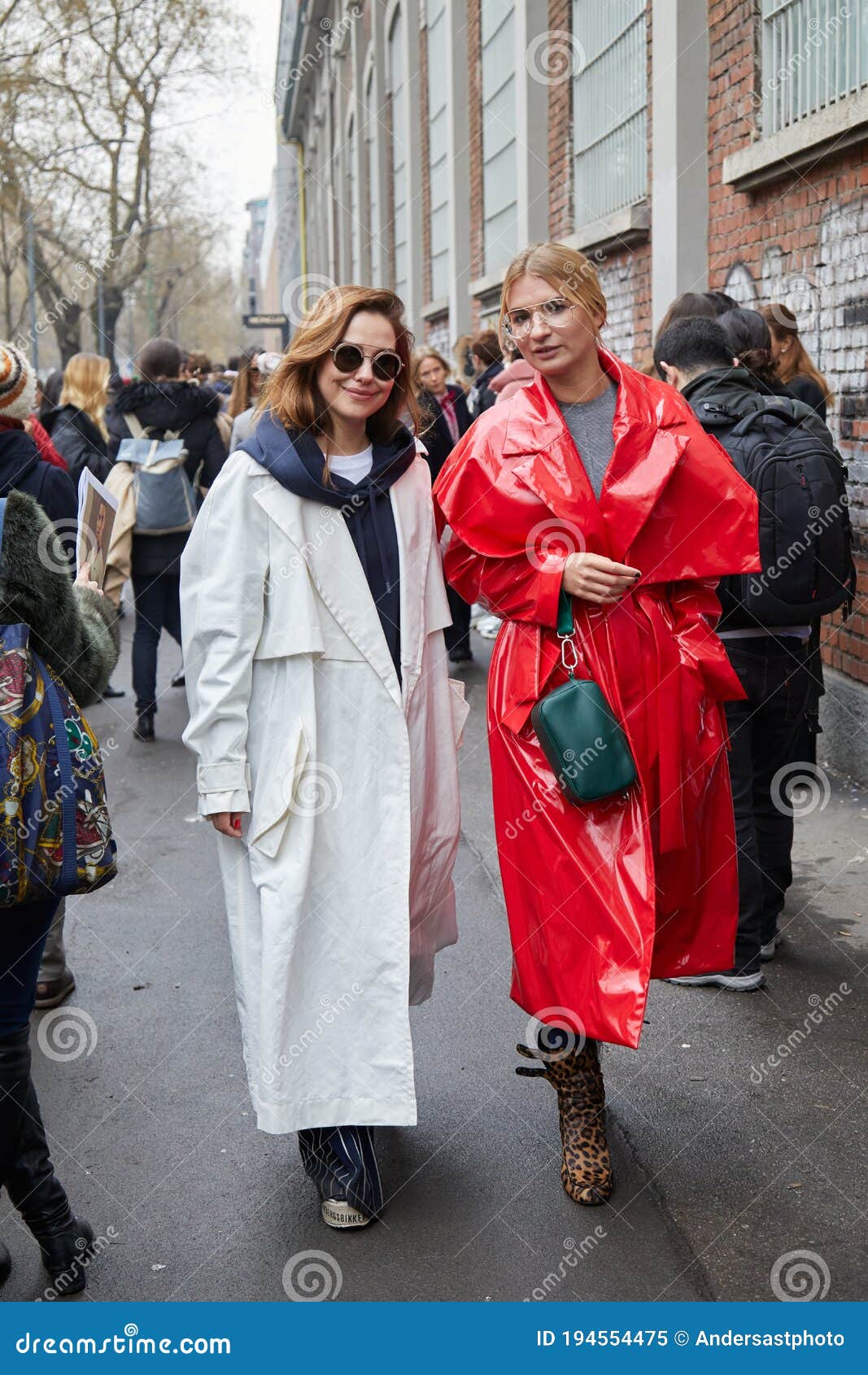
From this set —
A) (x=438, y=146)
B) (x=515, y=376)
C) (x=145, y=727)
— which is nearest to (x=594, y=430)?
A: (x=515, y=376)

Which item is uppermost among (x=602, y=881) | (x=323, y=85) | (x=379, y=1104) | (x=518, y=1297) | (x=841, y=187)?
(x=323, y=85)

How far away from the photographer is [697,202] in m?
8.95

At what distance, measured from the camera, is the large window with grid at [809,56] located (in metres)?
7.05

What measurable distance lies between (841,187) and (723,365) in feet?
8.99

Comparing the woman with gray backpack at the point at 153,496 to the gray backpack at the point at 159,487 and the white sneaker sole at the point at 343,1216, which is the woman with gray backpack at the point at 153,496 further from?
the white sneaker sole at the point at 343,1216

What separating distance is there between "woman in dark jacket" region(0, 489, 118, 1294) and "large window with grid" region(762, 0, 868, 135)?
5.29m

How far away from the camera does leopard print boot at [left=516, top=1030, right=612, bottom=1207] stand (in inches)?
137

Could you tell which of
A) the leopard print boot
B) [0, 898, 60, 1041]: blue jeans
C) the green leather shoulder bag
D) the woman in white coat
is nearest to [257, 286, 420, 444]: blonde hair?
the woman in white coat

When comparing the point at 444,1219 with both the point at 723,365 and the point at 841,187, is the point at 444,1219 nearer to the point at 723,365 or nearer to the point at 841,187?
the point at 723,365

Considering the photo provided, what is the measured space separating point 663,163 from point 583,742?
6.82 metres

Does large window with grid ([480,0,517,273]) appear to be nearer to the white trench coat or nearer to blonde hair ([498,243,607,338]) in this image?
blonde hair ([498,243,607,338])

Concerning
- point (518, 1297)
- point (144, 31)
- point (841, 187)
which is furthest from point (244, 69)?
point (518, 1297)

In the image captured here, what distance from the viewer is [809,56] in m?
7.58

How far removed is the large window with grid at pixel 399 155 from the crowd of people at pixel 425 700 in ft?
65.7
